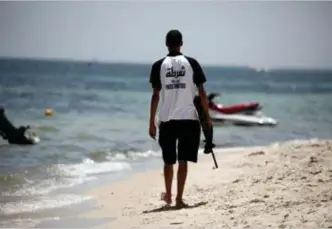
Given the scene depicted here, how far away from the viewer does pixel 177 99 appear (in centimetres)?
588

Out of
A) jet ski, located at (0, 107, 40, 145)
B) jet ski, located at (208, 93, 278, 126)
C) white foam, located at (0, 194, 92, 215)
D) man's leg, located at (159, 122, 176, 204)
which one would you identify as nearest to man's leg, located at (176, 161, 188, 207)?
man's leg, located at (159, 122, 176, 204)

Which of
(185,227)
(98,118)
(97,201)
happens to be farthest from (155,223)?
(98,118)

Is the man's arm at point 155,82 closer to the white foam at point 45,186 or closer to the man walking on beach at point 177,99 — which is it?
the man walking on beach at point 177,99

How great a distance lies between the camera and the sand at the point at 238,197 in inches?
202

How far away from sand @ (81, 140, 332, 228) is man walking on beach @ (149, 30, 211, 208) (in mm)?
601

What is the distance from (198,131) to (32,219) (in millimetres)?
2313

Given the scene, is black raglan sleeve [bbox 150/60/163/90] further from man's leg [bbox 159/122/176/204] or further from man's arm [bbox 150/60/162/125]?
man's leg [bbox 159/122/176/204]

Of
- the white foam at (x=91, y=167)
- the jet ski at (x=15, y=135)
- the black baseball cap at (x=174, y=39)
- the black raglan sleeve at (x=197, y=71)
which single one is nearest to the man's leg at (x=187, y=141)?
the black raglan sleeve at (x=197, y=71)

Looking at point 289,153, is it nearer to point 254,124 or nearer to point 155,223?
point 155,223

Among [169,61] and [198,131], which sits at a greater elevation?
[169,61]

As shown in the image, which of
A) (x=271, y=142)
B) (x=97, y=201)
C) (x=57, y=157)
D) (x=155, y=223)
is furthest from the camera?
(x=271, y=142)

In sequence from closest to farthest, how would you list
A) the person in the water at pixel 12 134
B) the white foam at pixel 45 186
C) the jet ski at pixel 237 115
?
1. the white foam at pixel 45 186
2. the person in the water at pixel 12 134
3. the jet ski at pixel 237 115

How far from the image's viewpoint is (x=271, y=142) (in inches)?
668

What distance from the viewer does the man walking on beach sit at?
585 centimetres
